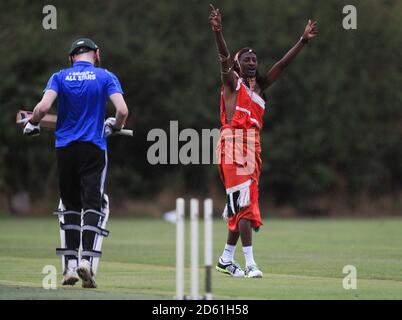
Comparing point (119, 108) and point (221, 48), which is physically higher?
point (221, 48)

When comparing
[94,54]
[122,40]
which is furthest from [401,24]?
[94,54]

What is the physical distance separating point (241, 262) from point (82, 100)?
200 inches

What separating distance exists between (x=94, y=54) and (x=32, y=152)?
1004 inches

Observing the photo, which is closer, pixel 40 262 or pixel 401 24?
pixel 40 262

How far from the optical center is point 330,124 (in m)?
39.9

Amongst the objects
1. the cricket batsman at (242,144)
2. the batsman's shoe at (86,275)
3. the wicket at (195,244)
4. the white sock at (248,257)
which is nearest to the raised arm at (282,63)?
the cricket batsman at (242,144)

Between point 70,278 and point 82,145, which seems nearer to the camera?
point 70,278

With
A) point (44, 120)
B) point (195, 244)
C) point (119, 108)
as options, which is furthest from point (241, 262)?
point (195, 244)

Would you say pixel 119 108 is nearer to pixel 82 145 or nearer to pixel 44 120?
pixel 82 145

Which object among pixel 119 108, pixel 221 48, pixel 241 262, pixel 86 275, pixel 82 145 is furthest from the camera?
pixel 241 262

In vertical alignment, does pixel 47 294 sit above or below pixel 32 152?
below

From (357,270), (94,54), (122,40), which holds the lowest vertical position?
(357,270)

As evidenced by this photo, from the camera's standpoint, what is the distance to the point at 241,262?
640 inches

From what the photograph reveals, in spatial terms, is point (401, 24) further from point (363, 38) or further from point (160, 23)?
point (160, 23)
